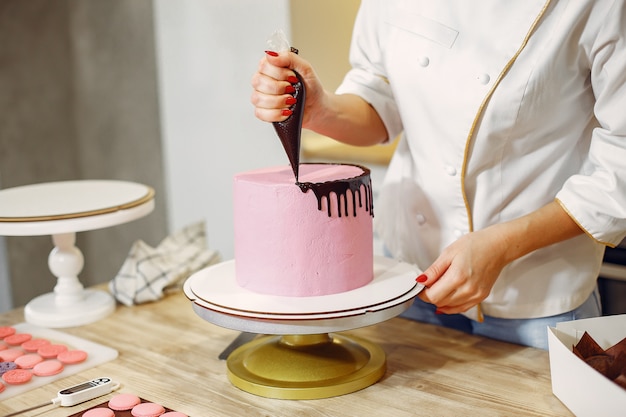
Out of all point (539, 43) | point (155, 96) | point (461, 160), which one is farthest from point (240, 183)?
point (155, 96)

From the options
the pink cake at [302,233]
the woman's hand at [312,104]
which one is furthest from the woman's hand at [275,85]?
the pink cake at [302,233]

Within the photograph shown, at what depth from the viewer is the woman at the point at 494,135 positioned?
1162 millimetres

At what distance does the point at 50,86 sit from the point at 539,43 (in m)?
2.69

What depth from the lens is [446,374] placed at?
1.19 meters

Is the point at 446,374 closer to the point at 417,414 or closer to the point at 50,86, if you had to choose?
the point at 417,414

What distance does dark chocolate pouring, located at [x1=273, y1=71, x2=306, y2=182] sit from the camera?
1162 mm

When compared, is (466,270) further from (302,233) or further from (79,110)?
→ (79,110)

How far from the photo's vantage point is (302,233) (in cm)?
111

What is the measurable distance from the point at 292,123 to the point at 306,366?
386 millimetres

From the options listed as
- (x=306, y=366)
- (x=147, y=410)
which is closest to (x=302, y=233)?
(x=306, y=366)

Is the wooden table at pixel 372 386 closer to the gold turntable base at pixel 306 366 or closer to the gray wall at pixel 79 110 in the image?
the gold turntable base at pixel 306 366

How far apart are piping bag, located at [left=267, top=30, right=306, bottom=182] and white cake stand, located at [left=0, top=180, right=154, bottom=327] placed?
1.53 feet

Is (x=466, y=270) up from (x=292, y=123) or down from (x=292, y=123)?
down

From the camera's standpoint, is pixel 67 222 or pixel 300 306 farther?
pixel 67 222
